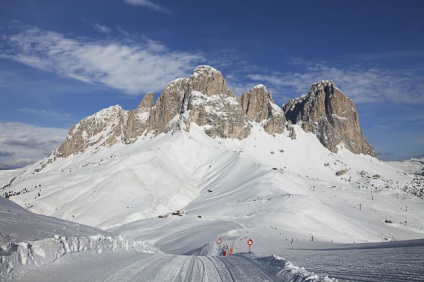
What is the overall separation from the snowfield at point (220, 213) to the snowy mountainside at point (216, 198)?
42 cm

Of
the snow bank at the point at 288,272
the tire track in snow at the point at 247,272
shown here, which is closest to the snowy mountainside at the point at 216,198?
the tire track in snow at the point at 247,272

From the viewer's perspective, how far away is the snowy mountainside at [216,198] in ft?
177

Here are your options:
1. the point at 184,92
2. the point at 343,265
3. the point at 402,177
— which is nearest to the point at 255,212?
the point at 343,265

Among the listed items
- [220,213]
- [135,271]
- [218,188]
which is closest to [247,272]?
[135,271]

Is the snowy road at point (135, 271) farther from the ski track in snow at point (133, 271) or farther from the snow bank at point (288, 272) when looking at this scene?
the snow bank at point (288, 272)

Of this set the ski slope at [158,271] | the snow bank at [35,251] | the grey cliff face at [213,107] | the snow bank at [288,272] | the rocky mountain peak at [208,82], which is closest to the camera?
the snow bank at [35,251]

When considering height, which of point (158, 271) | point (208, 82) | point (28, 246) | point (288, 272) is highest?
Result: point (208, 82)

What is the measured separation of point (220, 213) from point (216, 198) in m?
23.0

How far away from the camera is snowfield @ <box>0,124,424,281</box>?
38.2ft

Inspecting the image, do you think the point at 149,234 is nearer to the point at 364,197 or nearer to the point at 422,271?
the point at 422,271

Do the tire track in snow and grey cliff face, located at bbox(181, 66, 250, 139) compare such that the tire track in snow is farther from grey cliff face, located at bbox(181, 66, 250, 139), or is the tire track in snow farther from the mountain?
grey cliff face, located at bbox(181, 66, 250, 139)

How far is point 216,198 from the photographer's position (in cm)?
9206

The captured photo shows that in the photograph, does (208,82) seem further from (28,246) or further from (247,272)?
(28,246)

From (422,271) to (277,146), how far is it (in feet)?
574
